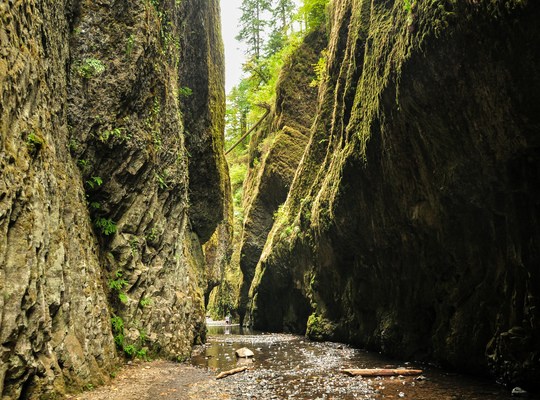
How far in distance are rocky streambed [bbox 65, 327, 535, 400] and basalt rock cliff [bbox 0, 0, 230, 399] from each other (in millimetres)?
768

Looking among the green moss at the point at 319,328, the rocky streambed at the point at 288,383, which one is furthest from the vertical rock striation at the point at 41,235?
the green moss at the point at 319,328

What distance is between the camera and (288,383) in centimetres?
929

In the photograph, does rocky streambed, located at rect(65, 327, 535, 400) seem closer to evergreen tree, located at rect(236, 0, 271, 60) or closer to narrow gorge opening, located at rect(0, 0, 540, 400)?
narrow gorge opening, located at rect(0, 0, 540, 400)

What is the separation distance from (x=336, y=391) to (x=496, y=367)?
3.23 meters

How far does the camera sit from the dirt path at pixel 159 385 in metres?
7.57

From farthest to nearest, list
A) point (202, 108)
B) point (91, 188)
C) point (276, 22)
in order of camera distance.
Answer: point (276, 22) < point (202, 108) < point (91, 188)

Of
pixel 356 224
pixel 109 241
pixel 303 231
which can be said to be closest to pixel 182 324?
pixel 109 241

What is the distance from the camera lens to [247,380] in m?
9.78

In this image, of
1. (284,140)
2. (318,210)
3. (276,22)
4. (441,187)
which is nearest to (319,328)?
(318,210)

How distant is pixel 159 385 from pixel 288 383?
2808 mm

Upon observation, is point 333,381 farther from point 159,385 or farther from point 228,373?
point 159,385

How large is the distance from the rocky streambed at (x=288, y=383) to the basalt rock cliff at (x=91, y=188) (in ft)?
2.52

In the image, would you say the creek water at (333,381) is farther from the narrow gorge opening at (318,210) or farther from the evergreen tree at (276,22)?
the evergreen tree at (276,22)

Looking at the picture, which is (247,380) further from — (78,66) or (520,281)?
(78,66)
